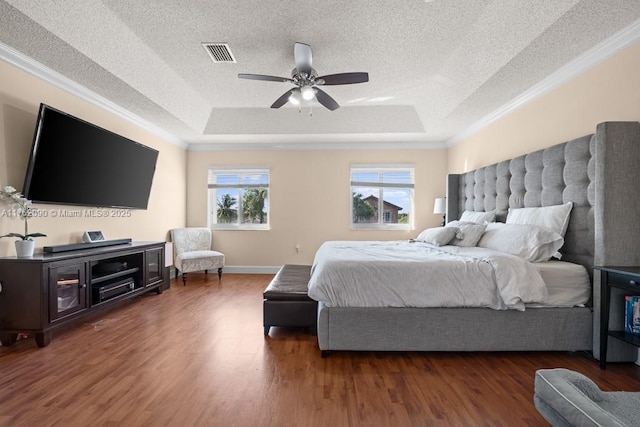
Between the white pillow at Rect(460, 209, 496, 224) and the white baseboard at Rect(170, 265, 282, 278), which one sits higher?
the white pillow at Rect(460, 209, 496, 224)

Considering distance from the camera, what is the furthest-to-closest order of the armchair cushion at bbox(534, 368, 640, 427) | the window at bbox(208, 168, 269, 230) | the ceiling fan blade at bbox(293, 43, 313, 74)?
1. the window at bbox(208, 168, 269, 230)
2. the ceiling fan blade at bbox(293, 43, 313, 74)
3. the armchair cushion at bbox(534, 368, 640, 427)

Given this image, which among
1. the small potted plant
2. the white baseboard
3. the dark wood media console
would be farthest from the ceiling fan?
the white baseboard

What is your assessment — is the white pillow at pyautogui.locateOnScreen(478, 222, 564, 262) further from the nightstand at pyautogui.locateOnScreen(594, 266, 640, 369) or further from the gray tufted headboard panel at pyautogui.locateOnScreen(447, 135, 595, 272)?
the nightstand at pyautogui.locateOnScreen(594, 266, 640, 369)

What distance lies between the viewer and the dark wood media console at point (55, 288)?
2504 mm

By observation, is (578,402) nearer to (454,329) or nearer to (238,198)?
(454,329)

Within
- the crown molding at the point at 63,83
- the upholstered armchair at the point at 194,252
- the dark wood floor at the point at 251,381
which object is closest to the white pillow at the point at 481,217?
the dark wood floor at the point at 251,381

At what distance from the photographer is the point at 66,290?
2766mm

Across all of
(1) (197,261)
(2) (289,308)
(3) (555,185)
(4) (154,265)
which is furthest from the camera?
(1) (197,261)

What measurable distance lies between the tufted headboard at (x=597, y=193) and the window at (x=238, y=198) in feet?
13.6

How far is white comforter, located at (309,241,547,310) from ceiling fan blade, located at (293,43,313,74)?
6.00 feet

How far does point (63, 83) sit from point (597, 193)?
4.84m

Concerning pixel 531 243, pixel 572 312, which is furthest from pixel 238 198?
pixel 572 312

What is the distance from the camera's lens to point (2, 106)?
259 cm

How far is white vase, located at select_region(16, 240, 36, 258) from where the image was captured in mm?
2584
